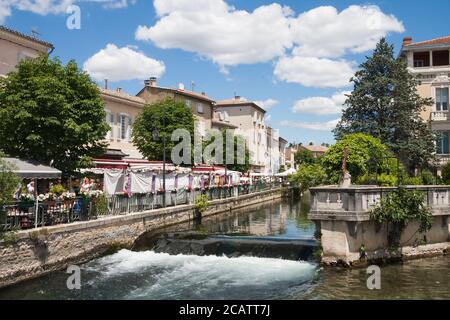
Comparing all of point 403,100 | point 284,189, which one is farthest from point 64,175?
point 284,189

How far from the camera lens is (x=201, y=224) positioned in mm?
27234

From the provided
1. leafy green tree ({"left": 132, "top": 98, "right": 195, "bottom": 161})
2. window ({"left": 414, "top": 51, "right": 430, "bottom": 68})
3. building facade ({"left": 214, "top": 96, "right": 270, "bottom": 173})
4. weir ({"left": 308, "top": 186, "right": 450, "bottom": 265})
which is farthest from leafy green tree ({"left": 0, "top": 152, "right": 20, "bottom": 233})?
building facade ({"left": 214, "top": 96, "right": 270, "bottom": 173})

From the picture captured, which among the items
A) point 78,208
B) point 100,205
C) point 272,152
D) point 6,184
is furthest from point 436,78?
point 272,152

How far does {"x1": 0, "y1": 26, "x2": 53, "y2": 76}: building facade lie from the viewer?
27578mm

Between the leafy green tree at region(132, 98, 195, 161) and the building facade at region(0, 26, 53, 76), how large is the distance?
388 inches

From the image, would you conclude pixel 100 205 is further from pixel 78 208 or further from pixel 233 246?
pixel 233 246

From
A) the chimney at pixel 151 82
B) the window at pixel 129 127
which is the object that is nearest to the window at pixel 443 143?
the window at pixel 129 127

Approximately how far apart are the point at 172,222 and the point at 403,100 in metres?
20.7

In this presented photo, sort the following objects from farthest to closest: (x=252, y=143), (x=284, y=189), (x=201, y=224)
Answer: (x=252, y=143)
(x=284, y=189)
(x=201, y=224)

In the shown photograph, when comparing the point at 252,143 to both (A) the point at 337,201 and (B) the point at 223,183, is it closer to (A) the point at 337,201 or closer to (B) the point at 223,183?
(B) the point at 223,183

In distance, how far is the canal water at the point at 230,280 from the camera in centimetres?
1230

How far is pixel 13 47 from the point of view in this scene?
28.3 meters

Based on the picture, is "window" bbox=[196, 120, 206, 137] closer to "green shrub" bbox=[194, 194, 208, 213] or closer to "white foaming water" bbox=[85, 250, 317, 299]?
"green shrub" bbox=[194, 194, 208, 213]

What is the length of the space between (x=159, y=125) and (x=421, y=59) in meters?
22.5
